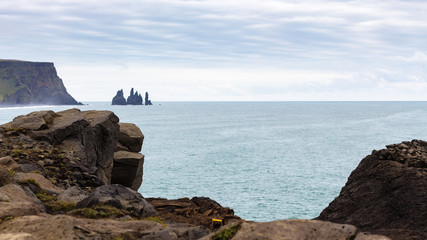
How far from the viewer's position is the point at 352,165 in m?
78.9

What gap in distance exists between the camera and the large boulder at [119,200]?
13.1m

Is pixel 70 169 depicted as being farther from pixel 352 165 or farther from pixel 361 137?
pixel 361 137

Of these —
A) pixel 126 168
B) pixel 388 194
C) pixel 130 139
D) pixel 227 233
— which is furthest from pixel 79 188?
pixel 130 139

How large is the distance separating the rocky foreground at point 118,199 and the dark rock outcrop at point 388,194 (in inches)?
1.5

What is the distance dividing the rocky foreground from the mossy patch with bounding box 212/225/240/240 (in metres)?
0.02

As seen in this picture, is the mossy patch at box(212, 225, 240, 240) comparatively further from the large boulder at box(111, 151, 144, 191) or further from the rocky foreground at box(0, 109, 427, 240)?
the large boulder at box(111, 151, 144, 191)

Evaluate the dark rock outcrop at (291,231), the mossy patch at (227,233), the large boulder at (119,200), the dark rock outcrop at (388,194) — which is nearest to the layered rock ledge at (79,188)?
the large boulder at (119,200)

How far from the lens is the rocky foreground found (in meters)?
9.13

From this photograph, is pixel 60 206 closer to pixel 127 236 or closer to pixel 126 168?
pixel 127 236

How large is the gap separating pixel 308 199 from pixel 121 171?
30176mm

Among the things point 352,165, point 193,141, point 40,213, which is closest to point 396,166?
point 40,213

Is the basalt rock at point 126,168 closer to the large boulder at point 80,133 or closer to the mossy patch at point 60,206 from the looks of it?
the large boulder at point 80,133

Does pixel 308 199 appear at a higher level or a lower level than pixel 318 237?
lower

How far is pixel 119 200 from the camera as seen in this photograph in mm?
13719
